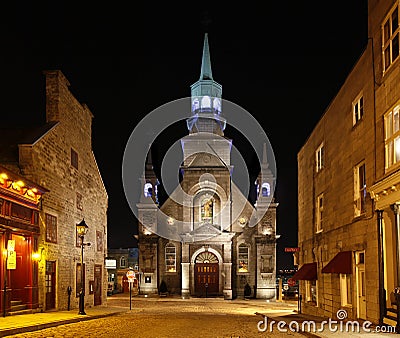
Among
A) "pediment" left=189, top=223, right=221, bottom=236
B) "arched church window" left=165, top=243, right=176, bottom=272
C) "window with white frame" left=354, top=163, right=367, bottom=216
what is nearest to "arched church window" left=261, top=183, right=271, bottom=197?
"pediment" left=189, top=223, right=221, bottom=236

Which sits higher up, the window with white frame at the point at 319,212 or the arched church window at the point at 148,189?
the arched church window at the point at 148,189

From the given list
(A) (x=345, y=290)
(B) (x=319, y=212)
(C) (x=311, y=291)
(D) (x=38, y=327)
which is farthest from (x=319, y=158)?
(D) (x=38, y=327)

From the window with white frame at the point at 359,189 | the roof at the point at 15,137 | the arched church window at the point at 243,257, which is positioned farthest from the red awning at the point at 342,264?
the arched church window at the point at 243,257

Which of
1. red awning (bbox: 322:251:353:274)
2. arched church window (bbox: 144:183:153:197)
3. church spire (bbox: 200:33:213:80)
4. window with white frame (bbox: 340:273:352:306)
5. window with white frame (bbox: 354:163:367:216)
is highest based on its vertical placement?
church spire (bbox: 200:33:213:80)

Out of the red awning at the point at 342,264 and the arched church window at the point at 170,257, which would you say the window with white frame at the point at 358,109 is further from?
the arched church window at the point at 170,257

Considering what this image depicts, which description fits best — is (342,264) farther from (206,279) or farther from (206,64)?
(206,64)

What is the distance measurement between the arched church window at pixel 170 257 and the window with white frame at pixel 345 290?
36482 mm

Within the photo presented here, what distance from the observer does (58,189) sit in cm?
2583

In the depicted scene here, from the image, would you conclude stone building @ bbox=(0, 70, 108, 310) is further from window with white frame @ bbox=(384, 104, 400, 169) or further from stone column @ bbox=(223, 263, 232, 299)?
stone column @ bbox=(223, 263, 232, 299)

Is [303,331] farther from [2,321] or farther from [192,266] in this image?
[192,266]

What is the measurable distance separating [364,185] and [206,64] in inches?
1966

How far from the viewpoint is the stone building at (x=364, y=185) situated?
48.5 ft

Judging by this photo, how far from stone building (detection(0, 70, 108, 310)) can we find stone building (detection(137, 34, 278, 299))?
20970 mm

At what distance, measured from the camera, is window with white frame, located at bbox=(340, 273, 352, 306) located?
63.7 ft
